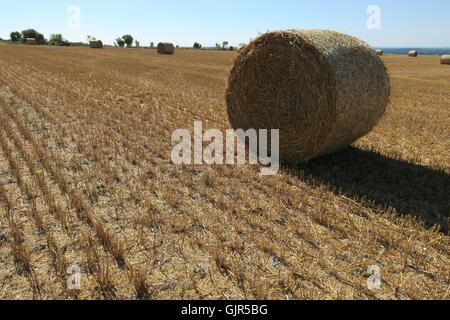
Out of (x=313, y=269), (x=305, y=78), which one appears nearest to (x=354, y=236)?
(x=313, y=269)

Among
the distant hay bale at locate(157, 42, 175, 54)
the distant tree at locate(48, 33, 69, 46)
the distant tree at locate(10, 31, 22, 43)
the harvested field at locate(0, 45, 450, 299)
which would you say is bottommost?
the harvested field at locate(0, 45, 450, 299)

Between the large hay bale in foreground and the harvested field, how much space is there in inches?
23.9

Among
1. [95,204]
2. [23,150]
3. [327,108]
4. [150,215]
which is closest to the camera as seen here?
[150,215]

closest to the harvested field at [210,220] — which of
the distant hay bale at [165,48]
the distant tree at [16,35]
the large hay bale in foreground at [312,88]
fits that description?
the large hay bale in foreground at [312,88]

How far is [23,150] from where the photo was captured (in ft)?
20.7

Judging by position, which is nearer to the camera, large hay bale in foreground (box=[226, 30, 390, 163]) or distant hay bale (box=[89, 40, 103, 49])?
large hay bale in foreground (box=[226, 30, 390, 163])

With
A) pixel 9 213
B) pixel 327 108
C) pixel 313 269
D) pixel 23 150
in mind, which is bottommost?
pixel 313 269

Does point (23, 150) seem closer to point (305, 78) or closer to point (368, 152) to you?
point (305, 78)

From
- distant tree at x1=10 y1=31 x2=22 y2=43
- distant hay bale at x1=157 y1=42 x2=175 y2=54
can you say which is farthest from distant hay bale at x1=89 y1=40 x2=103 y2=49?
distant tree at x1=10 y1=31 x2=22 y2=43

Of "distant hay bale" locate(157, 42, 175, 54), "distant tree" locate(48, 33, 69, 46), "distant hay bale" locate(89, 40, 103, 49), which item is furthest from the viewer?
"distant tree" locate(48, 33, 69, 46)

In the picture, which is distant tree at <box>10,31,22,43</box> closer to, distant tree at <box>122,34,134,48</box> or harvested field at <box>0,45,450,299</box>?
distant tree at <box>122,34,134,48</box>

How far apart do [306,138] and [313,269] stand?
9.99 feet

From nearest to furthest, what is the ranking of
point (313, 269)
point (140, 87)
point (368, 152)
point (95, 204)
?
point (313, 269) → point (95, 204) → point (368, 152) → point (140, 87)

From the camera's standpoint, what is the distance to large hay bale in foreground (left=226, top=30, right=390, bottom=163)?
5.72 m
